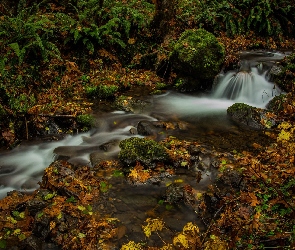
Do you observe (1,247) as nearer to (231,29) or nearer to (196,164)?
(196,164)

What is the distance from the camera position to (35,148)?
7.58 metres

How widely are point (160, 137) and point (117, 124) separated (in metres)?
1.55

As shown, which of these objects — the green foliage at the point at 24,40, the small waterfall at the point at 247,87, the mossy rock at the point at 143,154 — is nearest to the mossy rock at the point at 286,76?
the small waterfall at the point at 247,87

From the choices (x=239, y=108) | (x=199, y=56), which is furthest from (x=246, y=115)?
(x=199, y=56)

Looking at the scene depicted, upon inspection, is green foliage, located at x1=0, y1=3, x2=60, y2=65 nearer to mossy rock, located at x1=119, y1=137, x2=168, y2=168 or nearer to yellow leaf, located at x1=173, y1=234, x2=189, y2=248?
mossy rock, located at x1=119, y1=137, x2=168, y2=168

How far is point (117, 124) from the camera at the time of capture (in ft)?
28.3

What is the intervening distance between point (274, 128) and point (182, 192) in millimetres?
3860

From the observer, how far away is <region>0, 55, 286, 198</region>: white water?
22.2 ft

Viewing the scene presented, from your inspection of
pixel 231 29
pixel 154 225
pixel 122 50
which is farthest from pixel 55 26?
pixel 154 225

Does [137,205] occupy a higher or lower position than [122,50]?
lower

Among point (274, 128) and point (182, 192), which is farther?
point (274, 128)

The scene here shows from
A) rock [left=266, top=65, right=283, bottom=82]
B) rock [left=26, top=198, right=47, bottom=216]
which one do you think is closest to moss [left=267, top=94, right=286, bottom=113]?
rock [left=266, top=65, right=283, bottom=82]

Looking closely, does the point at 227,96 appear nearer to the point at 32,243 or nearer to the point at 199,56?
the point at 199,56

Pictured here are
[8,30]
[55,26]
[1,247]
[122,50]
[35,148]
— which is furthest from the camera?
[122,50]
